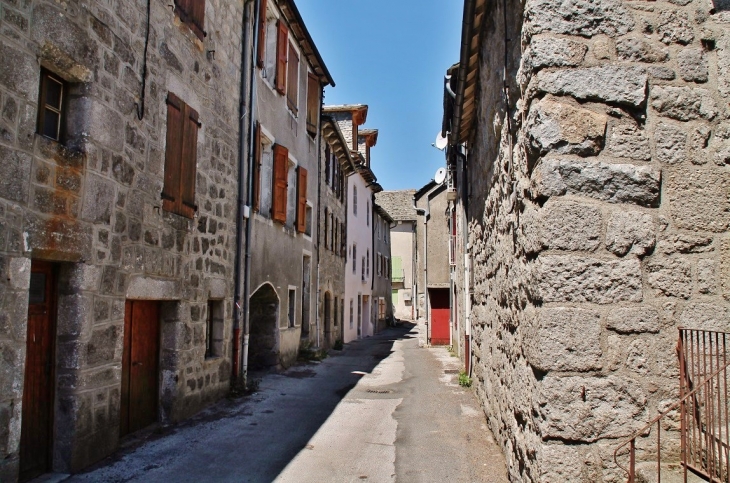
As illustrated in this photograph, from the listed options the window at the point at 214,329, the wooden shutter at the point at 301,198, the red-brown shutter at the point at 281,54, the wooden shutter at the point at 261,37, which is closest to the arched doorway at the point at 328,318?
the wooden shutter at the point at 301,198

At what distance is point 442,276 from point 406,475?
15.3 metres

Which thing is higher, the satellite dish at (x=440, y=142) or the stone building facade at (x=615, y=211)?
the satellite dish at (x=440, y=142)

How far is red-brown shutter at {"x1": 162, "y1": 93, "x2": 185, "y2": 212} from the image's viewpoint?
669cm

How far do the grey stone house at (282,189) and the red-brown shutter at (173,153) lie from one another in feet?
9.15

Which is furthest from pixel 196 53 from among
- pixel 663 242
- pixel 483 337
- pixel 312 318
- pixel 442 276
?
pixel 442 276

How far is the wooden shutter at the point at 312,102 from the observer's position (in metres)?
14.5

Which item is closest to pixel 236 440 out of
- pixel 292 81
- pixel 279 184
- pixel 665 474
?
pixel 665 474

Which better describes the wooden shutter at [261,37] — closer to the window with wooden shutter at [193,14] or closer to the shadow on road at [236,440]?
the window with wooden shutter at [193,14]

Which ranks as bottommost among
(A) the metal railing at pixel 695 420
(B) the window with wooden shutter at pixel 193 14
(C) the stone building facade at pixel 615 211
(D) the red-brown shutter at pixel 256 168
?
(A) the metal railing at pixel 695 420

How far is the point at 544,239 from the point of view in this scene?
3.31 m

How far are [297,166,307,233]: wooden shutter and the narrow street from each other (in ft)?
14.1

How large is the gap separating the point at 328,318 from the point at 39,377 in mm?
12732

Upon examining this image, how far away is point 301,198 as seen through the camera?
13375 mm

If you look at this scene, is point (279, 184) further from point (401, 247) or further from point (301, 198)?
point (401, 247)
